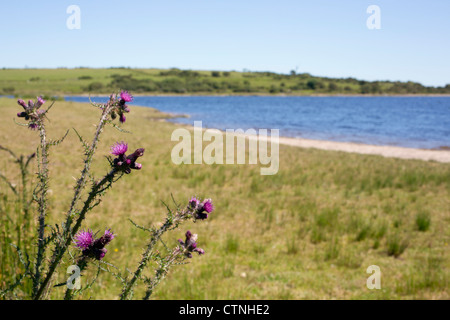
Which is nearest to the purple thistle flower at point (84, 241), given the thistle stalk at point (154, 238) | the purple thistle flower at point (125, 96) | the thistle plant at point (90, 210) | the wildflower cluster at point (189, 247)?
the thistle plant at point (90, 210)

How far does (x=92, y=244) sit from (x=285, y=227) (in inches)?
317

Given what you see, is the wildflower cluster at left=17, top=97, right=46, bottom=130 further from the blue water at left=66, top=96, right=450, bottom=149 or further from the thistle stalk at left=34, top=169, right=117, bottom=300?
the thistle stalk at left=34, top=169, right=117, bottom=300

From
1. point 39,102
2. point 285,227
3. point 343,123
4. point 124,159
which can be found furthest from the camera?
point 343,123

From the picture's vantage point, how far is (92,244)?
50.4 inches

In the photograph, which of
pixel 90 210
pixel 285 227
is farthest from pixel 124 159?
pixel 285 227

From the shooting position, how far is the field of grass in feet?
19.4

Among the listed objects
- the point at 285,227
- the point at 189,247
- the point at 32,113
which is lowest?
the point at 285,227

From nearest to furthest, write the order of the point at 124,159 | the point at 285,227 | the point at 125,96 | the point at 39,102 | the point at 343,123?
the point at 124,159 < the point at 125,96 < the point at 39,102 < the point at 285,227 < the point at 343,123

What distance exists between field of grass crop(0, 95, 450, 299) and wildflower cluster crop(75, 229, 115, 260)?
4.99 ft

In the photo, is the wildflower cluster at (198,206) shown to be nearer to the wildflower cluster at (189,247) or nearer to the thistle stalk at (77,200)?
the wildflower cluster at (189,247)

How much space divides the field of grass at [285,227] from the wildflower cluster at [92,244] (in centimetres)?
152

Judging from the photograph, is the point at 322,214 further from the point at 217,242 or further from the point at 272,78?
the point at 272,78

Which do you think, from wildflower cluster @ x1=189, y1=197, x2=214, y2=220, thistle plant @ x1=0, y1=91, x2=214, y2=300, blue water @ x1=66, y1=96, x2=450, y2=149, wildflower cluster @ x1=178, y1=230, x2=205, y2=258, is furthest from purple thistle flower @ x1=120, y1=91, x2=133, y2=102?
wildflower cluster @ x1=178, y1=230, x2=205, y2=258

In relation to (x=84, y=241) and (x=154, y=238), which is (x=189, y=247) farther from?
(x=84, y=241)
